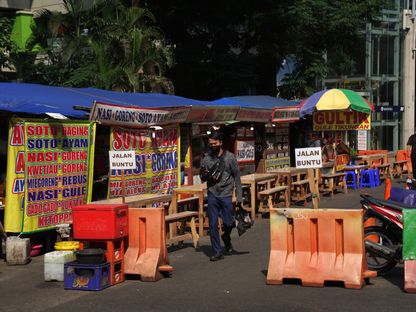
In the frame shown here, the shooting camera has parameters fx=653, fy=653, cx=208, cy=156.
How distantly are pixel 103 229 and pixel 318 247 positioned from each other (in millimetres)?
2715

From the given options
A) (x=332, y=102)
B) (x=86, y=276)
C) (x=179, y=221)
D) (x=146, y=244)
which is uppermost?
(x=332, y=102)

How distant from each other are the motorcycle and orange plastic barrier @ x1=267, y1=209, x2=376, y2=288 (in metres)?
0.45

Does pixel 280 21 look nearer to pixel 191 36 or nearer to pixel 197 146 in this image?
pixel 191 36

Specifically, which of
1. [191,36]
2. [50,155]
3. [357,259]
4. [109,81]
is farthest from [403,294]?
[191,36]

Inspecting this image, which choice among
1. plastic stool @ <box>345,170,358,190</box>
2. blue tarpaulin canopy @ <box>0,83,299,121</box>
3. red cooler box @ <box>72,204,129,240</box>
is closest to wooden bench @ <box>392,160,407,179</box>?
plastic stool @ <box>345,170,358,190</box>

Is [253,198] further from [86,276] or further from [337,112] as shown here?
[337,112]

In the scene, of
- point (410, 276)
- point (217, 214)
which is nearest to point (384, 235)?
→ point (410, 276)

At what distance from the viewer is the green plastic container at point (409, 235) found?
25.4 ft

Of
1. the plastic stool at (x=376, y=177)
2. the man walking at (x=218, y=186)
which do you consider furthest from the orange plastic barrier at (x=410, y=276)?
the plastic stool at (x=376, y=177)

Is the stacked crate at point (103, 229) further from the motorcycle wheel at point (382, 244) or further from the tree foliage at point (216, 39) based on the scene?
the tree foliage at point (216, 39)

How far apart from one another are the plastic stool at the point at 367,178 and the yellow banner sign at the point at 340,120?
193 cm

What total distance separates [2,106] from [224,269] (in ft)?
13.9

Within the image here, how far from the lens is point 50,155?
10.4 metres

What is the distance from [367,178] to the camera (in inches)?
863
